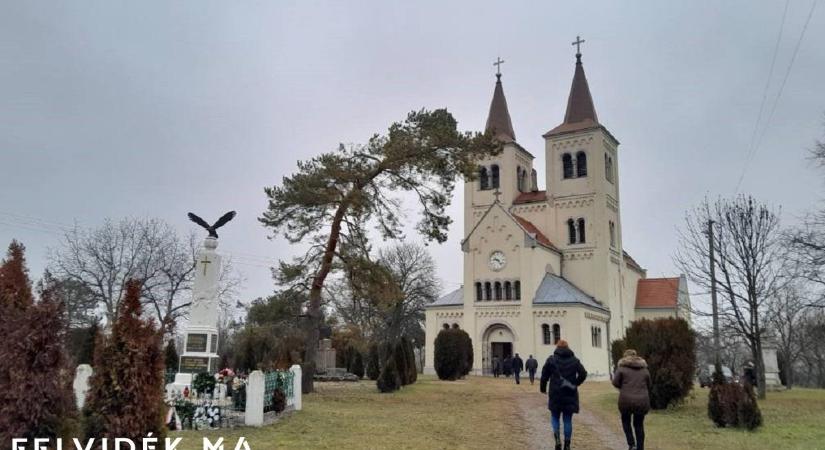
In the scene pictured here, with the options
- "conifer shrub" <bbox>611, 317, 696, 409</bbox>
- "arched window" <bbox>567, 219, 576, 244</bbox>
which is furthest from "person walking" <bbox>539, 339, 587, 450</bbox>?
"arched window" <bbox>567, 219, 576, 244</bbox>

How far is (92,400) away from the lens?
7.46 meters

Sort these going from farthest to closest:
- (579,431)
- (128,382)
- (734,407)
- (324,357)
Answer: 1. (324,357)
2. (734,407)
3. (579,431)
4. (128,382)

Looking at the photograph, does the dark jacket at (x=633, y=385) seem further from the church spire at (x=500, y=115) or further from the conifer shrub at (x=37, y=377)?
the church spire at (x=500, y=115)

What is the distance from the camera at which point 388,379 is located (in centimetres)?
2377

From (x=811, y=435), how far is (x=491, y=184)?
1448 inches

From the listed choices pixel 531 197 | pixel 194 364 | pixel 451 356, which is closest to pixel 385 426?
pixel 194 364

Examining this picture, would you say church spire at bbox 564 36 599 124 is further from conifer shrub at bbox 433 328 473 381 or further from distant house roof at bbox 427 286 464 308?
conifer shrub at bbox 433 328 473 381

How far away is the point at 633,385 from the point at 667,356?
8.45 meters

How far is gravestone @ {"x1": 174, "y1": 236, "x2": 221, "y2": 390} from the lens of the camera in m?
15.0

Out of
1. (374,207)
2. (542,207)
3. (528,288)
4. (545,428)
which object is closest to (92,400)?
(545,428)

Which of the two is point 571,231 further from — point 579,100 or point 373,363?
point 373,363

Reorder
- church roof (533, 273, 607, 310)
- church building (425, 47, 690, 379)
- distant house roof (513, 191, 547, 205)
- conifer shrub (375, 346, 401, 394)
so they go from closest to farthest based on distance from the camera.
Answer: conifer shrub (375, 346, 401, 394) < church roof (533, 273, 607, 310) < church building (425, 47, 690, 379) < distant house roof (513, 191, 547, 205)

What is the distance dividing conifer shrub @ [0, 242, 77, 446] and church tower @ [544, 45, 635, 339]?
39777mm

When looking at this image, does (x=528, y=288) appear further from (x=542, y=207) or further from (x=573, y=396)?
(x=573, y=396)
